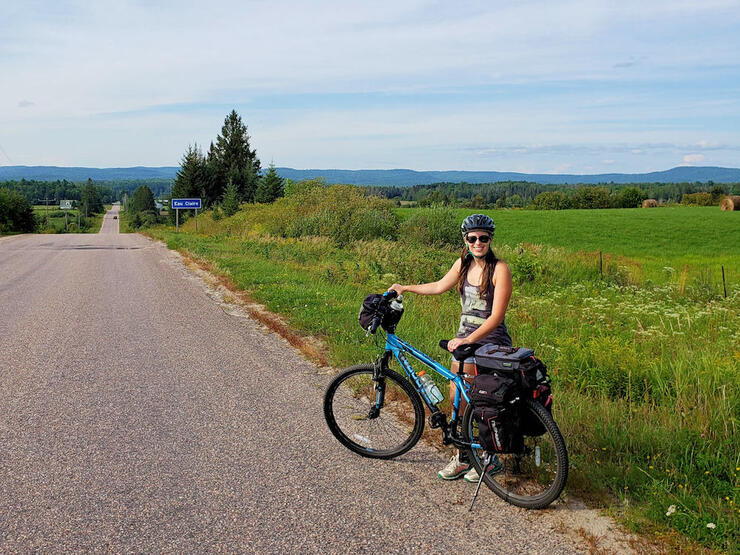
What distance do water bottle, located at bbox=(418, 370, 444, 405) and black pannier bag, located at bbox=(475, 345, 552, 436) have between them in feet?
2.15

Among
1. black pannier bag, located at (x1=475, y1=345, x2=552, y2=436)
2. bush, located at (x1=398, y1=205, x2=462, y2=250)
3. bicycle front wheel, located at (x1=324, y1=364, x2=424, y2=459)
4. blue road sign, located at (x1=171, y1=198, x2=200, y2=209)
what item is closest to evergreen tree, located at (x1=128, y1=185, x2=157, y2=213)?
blue road sign, located at (x1=171, y1=198, x2=200, y2=209)

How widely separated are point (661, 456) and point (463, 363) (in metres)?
1.51

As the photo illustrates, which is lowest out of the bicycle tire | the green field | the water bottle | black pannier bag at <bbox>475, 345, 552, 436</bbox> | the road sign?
the green field

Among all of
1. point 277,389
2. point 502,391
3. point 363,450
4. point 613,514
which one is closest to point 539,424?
point 502,391

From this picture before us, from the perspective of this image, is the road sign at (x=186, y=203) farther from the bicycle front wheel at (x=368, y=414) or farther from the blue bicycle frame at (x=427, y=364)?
the blue bicycle frame at (x=427, y=364)

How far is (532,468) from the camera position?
14.5 ft

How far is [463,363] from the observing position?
4.50 meters

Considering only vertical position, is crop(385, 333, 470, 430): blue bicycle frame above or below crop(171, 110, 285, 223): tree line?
below

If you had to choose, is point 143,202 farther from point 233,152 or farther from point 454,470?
point 454,470

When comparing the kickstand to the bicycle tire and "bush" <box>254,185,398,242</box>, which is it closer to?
the bicycle tire

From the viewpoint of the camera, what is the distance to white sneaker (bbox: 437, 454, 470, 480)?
4426mm

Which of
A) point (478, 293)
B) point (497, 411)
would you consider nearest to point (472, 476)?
point (497, 411)

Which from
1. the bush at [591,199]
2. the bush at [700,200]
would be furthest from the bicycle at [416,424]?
the bush at [591,199]

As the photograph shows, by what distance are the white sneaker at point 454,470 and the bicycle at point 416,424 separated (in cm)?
11
